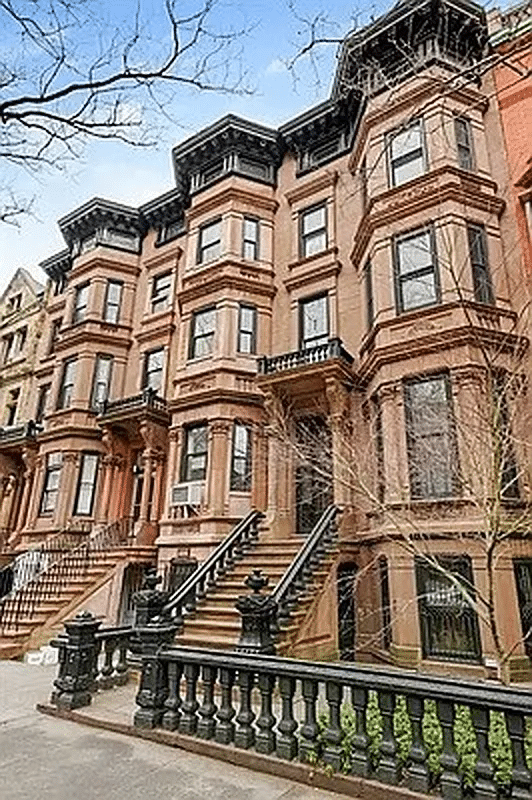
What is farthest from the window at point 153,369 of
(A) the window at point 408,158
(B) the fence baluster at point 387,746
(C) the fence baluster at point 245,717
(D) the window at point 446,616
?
(B) the fence baluster at point 387,746

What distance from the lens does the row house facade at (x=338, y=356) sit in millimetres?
8992

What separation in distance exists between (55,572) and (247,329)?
8.04 metres

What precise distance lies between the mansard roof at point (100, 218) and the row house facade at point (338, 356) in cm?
8

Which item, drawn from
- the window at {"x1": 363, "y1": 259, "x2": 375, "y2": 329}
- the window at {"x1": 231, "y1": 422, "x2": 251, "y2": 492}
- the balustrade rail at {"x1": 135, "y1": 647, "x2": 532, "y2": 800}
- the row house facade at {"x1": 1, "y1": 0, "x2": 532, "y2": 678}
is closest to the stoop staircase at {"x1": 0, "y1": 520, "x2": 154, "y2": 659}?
the row house facade at {"x1": 1, "y1": 0, "x2": 532, "y2": 678}

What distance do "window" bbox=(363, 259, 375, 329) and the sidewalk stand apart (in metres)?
9.68

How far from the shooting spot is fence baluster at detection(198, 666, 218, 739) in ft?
15.7

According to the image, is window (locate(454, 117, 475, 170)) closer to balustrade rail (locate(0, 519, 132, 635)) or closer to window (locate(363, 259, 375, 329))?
window (locate(363, 259, 375, 329))

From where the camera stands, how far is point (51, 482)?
55.4 feet

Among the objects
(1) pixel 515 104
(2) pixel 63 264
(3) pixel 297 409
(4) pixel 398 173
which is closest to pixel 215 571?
(3) pixel 297 409

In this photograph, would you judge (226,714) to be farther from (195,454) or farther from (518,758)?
(195,454)

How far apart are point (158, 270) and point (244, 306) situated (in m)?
5.42

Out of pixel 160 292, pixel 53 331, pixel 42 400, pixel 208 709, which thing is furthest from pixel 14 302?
pixel 208 709

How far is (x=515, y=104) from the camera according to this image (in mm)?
12820

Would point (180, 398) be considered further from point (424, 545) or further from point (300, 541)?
point (424, 545)
